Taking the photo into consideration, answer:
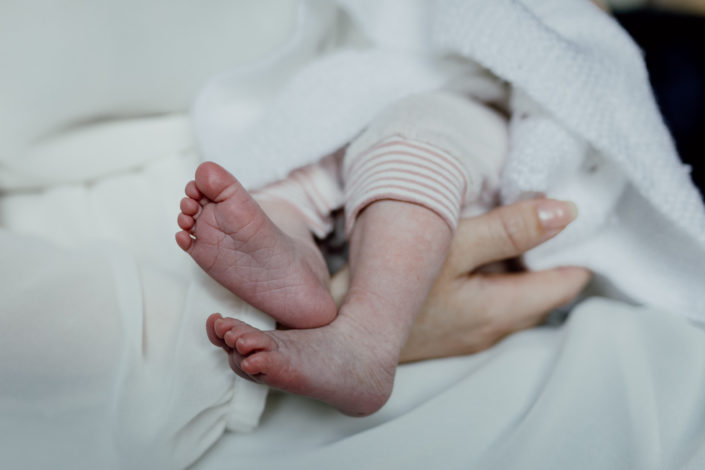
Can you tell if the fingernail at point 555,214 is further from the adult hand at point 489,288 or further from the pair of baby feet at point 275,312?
the pair of baby feet at point 275,312

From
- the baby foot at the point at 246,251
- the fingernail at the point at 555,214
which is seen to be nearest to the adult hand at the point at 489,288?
the fingernail at the point at 555,214

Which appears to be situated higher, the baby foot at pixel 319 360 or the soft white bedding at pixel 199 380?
the baby foot at pixel 319 360

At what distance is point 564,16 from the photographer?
2.26 feet

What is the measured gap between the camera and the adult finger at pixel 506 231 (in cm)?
62

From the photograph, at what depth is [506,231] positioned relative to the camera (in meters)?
0.62

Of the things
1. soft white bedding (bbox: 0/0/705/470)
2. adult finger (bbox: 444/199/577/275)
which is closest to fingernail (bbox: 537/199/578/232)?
adult finger (bbox: 444/199/577/275)

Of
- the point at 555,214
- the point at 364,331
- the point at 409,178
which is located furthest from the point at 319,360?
the point at 555,214

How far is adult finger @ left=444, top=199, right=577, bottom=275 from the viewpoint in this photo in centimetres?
62

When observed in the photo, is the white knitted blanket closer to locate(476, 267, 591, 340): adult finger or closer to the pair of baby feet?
locate(476, 267, 591, 340): adult finger

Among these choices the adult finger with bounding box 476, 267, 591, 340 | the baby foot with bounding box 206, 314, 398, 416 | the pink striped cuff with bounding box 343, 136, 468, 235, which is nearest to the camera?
the baby foot with bounding box 206, 314, 398, 416

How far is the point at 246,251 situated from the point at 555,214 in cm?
34

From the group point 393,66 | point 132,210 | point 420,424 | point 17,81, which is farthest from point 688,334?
point 17,81

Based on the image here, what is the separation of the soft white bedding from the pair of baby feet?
6 centimetres

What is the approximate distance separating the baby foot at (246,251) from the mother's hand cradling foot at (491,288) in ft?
0.57
